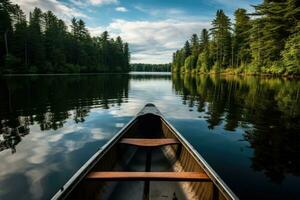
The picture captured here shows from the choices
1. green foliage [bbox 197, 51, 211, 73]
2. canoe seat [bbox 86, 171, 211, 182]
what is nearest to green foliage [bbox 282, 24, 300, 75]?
green foliage [bbox 197, 51, 211, 73]

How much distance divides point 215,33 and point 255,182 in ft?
224

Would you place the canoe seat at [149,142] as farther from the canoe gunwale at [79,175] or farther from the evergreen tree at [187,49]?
the evergreen tree at [187,49]

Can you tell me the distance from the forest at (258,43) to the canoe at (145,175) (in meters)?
34.2

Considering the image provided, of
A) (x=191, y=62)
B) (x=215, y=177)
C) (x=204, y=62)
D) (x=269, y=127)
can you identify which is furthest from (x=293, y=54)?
(x=191, y=62)

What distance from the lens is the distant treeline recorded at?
48.8 metres

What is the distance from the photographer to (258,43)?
45.2m

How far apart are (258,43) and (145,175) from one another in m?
48.2

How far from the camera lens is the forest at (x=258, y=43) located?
35156mm

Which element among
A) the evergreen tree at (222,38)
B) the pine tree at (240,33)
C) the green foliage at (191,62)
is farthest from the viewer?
the green foliage at (191,62)

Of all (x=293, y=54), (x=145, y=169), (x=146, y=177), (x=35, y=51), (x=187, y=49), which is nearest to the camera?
(x=146, y=177)

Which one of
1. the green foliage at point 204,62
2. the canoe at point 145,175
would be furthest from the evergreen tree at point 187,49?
the canoe at point 145,175

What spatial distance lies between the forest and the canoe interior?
33935mm

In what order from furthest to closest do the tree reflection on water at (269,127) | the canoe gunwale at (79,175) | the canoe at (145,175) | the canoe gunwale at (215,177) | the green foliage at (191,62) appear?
the green foliage at (191,62) < the tree reflection on water at (269,127) < the canoe at (145,175) < the canoe gunwale at (215,177) < the canoe gunwale at (79,175)

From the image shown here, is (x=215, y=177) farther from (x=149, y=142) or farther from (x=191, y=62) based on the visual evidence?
(x=191, y=62)
